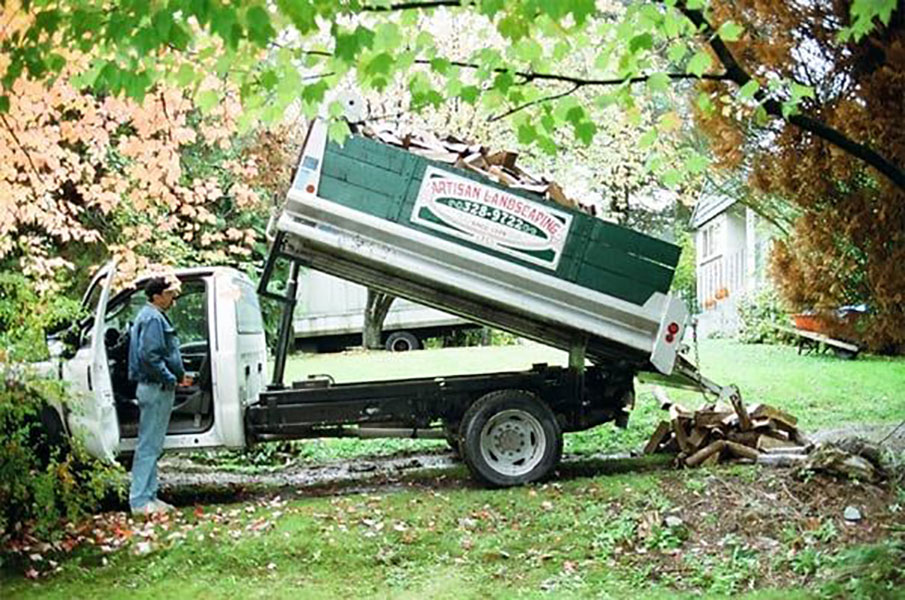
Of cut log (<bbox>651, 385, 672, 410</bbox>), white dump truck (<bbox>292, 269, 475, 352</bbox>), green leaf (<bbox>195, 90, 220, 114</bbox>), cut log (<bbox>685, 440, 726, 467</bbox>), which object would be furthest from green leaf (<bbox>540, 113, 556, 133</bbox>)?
white dump truck (<bbox>292, 269, 475, 352</bbox>)

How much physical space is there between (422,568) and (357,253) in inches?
97.4

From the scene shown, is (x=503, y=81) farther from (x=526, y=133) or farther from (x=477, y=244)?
(x=477, y=244)

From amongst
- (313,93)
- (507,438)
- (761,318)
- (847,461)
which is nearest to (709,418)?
(847,461)

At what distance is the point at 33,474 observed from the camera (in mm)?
5719

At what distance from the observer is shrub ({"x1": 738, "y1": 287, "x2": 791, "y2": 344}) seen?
19.5 metres

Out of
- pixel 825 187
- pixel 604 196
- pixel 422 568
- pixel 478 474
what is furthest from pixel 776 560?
pixel 604 196

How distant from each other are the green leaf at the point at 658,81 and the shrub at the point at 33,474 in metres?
4.22

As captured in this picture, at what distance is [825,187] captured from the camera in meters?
7.61

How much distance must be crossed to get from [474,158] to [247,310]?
2.44 metres

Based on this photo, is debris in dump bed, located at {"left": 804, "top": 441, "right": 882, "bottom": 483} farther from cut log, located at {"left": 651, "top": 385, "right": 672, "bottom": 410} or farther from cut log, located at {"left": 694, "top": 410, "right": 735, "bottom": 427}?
cut log, located at {"left": 651, "top": 385, "right": 672, "bottom": 410}

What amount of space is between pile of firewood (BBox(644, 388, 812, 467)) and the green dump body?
169 centimetres

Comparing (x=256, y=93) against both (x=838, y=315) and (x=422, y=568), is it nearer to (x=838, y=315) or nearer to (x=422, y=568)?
(x=422, y=568)

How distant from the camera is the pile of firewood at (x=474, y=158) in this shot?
23.5ft

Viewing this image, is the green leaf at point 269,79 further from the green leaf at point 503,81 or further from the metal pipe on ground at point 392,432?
the metal pipe on ground at point 392,432
